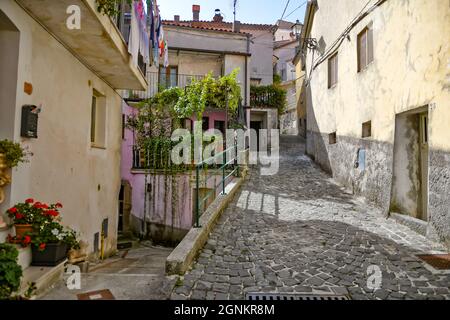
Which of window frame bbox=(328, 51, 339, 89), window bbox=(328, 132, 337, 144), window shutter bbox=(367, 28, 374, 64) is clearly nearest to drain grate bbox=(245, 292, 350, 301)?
window shutter bbox=(367, 28, 374, 64)

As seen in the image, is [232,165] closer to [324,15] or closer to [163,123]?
[163,123]

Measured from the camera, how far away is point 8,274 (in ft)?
8.96

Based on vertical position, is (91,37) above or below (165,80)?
below

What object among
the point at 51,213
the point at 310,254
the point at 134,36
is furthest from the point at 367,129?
the point at 51,213

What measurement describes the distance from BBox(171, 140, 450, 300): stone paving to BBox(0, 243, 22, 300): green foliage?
159 cm

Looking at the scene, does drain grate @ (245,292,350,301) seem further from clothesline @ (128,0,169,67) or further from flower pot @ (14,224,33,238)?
clothesline @ (128,0,169,67)

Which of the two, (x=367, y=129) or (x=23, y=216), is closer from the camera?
(x=23, y=216)

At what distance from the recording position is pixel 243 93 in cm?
1678

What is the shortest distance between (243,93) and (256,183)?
804cm

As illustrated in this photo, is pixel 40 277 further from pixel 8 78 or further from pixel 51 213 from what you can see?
pixel 8 78

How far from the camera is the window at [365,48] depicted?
8.25m

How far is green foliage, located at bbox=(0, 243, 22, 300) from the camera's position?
271 cm

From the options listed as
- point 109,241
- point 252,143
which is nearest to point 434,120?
point 109,241

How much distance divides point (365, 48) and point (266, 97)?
34.3ft
